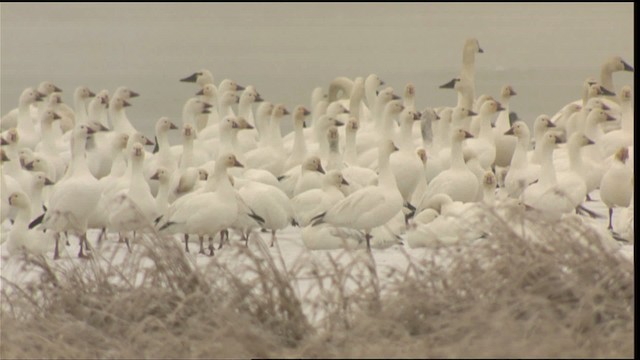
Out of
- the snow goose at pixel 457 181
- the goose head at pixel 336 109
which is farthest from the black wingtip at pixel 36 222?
the goose head at pixel 336 109

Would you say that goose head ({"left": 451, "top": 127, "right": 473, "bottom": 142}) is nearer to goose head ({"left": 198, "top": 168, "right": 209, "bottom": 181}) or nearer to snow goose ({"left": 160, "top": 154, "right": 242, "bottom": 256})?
goose head ({"left": 198, "top": 168, "right": 209, "bottom": 181})

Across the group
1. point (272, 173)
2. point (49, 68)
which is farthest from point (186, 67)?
point (272, 173)

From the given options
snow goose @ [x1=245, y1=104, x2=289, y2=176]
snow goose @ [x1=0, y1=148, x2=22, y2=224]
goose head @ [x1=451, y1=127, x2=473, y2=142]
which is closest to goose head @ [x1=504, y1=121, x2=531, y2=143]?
goose head @ [x1=451, y1=127, x2=473, y2=142]

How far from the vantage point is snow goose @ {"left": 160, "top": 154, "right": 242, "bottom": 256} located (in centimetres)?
1145

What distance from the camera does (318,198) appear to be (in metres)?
12.3

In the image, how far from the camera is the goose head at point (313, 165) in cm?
1296

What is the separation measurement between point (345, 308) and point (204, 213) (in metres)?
4.46

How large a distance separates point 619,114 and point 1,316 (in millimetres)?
10178

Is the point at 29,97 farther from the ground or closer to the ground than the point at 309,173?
farther from the ground

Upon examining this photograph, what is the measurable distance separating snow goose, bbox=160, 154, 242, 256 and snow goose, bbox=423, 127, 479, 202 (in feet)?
5.63

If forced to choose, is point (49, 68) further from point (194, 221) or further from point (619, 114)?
point (194, 221)

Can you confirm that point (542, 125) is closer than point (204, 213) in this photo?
No

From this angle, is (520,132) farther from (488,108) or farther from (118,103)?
(118,103)

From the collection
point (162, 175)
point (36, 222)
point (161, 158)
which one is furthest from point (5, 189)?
point (161, 158)
